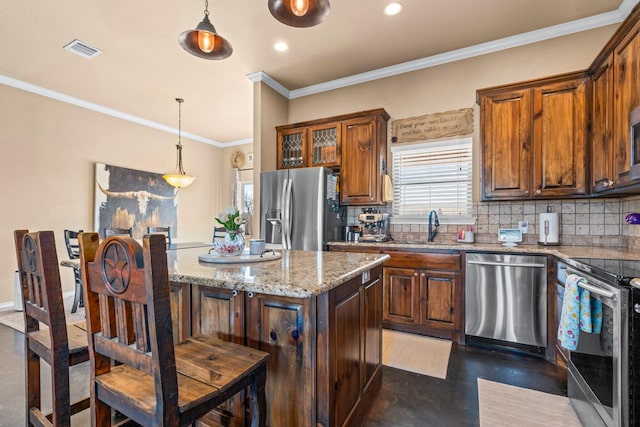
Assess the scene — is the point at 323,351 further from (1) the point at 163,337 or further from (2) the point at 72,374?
(2) the point at 72,374

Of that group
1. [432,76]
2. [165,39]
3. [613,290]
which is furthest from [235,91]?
[613,290]

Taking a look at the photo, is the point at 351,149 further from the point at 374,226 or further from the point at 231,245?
the point at 231,245

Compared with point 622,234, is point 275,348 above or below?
A: below

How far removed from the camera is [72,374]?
230cm

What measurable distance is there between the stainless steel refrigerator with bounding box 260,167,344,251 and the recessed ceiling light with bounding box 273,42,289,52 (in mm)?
1359

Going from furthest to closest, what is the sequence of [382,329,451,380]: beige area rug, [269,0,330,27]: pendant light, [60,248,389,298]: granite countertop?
[382,329,451,380]: beige area rug, [269,0,330,27]: pendant light, [60,248,389,298]: granite countertop

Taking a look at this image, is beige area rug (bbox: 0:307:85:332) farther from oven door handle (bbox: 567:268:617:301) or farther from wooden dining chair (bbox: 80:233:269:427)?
oven door handle (bbox: 567:268:617:301)

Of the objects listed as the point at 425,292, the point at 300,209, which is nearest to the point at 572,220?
the point at 425,292

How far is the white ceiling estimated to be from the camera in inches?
108

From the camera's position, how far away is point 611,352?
1383 millimetres

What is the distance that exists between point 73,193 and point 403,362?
17.2ft

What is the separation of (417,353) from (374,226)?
1.55m

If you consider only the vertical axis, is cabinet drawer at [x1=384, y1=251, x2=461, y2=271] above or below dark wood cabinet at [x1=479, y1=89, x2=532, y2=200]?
below

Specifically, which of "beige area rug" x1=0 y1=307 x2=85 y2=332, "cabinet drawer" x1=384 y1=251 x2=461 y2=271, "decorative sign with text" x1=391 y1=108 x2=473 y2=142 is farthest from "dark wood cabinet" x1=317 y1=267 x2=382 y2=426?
"beige area rug" x1=0 y1=307 x2=85 y2=332
